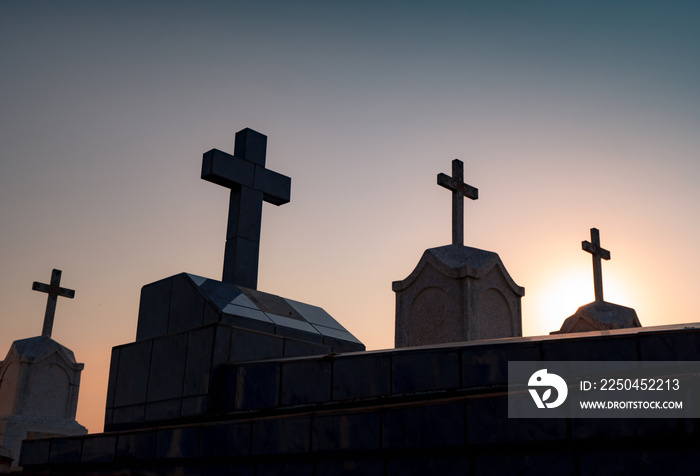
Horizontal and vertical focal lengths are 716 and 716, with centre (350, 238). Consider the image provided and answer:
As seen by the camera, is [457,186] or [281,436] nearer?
[281,436]

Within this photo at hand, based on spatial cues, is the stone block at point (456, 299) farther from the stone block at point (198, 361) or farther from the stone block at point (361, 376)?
the stone block at point (361, 376)

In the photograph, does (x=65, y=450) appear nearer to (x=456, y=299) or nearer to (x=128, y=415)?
(x=128, y=415)

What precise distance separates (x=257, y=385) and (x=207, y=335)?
0.82 meters

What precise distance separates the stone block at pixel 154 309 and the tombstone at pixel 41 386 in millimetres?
8350

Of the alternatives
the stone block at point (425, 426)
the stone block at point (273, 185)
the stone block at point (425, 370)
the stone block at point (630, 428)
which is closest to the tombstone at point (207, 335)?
the stone block at point (273, 185)

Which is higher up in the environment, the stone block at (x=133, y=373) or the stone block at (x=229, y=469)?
the stone block at (x=133, y=373)

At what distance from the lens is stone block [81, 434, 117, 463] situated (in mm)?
6523

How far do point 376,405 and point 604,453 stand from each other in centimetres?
178

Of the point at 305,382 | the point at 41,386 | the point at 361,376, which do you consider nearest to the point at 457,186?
the point at 305,382

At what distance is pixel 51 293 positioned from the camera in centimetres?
1528

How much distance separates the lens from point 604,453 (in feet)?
12.9

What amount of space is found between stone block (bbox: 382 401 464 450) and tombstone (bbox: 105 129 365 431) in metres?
2.19

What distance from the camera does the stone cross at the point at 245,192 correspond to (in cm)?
876

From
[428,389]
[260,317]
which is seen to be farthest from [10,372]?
[428,389]
